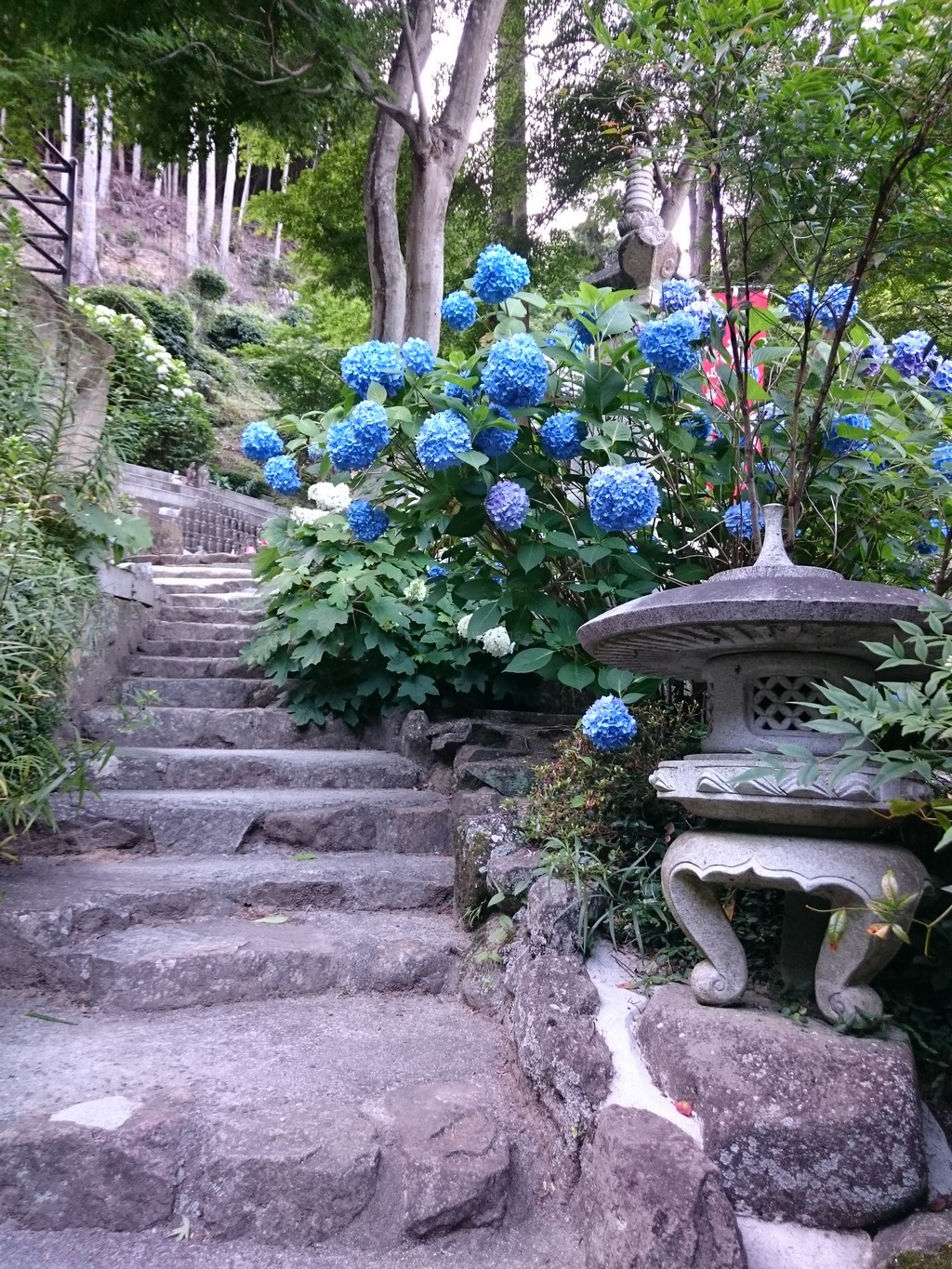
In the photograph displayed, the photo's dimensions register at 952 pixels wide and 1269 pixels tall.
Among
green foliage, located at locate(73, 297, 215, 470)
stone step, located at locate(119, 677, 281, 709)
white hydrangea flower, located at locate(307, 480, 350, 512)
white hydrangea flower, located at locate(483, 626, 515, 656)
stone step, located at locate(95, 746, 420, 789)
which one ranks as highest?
green foliage, located at locate(73, 297, 215, 470)

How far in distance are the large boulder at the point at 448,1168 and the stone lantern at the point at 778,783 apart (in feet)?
1.56

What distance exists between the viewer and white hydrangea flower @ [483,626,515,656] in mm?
3197

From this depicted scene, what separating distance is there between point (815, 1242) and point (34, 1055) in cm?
148

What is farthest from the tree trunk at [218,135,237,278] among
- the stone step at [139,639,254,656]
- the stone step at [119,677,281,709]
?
the stone step at [119,677,281,709]

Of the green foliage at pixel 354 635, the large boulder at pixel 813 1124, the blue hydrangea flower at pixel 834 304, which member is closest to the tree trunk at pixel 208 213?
the green foliage at pixel 354 635

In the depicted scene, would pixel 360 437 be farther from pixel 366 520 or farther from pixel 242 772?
pixel 242 772

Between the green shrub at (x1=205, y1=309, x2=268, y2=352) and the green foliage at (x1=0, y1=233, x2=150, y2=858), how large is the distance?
19.7m

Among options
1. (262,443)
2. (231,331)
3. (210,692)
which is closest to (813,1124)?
(262,443)

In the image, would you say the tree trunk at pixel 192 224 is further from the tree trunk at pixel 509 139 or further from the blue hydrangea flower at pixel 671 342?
A: the blue hydrangea flower at pixel 671 342

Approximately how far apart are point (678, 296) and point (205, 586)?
171 inches

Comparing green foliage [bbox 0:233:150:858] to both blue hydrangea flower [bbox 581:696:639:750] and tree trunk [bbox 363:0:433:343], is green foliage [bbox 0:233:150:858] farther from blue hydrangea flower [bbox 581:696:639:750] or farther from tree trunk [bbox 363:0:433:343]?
tree trunk [bbox 363:0:433:343]

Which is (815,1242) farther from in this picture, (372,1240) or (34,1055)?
(34,1055)

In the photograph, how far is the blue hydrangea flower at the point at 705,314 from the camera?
2.04 metres

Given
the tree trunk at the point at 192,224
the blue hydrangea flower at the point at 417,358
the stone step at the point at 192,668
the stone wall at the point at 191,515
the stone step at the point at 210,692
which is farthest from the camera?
the tree trunk at the point at 192,224
